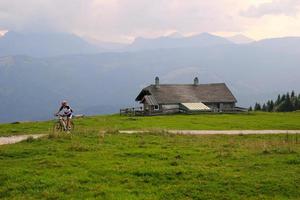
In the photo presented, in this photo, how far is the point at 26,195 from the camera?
14938mm

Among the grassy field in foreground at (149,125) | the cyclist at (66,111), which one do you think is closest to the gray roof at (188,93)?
the grassy field in foreground at (149,125)

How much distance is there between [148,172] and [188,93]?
78540 mm

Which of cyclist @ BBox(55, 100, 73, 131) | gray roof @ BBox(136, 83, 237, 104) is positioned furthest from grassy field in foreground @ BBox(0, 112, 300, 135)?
gray roof @ BBox(136, 83, 237, 104)

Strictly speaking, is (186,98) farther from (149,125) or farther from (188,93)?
(149,125)

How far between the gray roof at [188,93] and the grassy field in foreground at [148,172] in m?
66.5

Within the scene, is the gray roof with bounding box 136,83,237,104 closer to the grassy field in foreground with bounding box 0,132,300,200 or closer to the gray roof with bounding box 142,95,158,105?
the gray roof with bounding box 142,95,158,105

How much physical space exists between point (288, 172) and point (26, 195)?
9.34m

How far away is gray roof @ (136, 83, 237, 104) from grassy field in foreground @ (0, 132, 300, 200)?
218ft

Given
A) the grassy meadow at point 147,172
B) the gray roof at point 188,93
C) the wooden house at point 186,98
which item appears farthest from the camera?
the gray roof at point 188,93

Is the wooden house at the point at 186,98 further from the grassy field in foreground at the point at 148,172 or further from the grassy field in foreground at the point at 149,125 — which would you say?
the grassy field in foreground at the point at 148,172

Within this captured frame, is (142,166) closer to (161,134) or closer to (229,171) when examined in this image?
(229,171)

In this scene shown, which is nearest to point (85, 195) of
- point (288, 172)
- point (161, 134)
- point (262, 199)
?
point (262, 199)

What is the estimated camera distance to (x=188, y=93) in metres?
95.5

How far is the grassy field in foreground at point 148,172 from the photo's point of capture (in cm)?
1520
